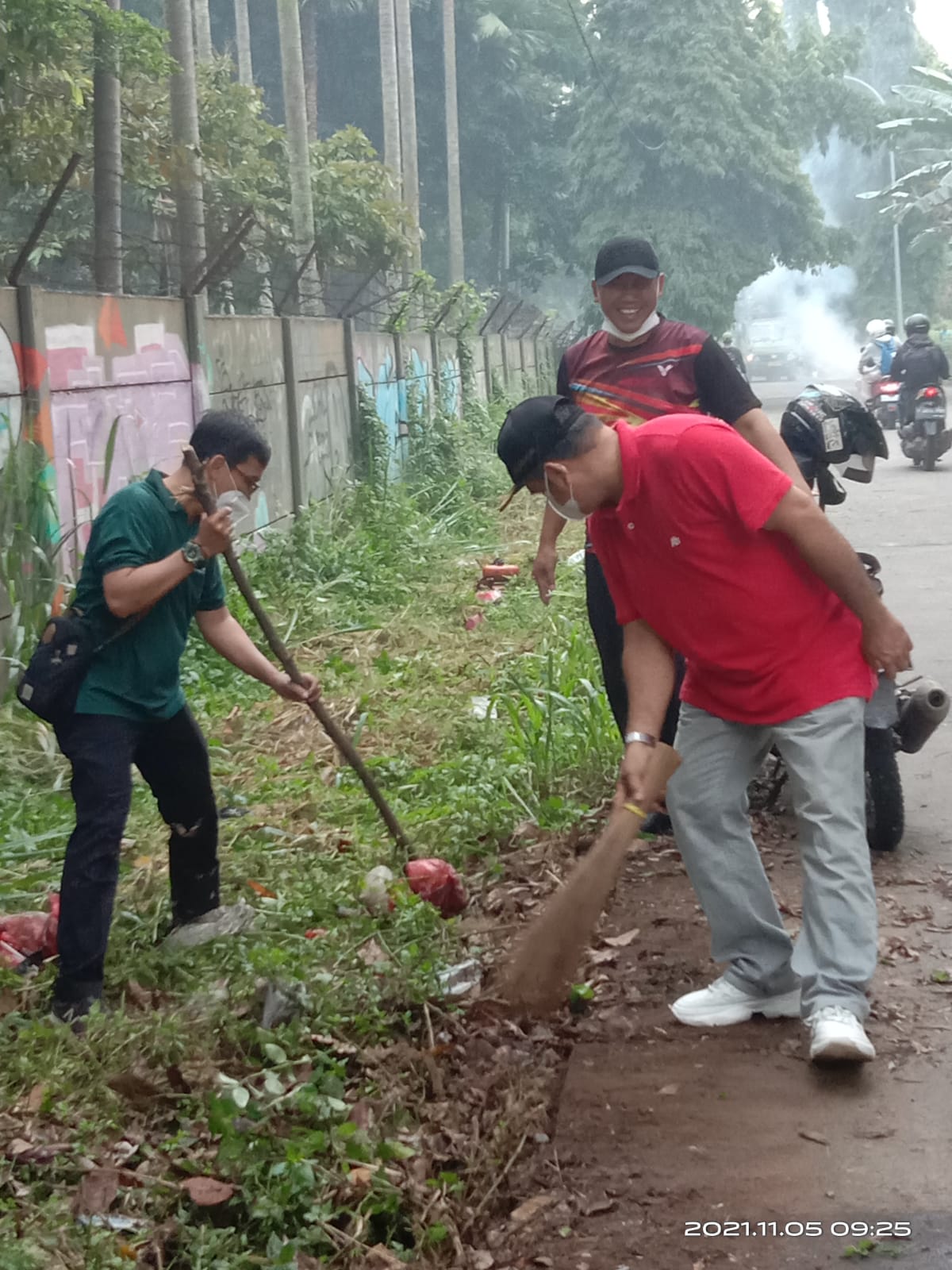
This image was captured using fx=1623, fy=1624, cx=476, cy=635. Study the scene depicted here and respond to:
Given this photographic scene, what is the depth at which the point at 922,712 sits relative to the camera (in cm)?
542

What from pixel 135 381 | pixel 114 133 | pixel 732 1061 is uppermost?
pixel 114 133

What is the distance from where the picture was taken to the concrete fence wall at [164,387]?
7742 millimetres

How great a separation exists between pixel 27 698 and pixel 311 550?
7.20 m

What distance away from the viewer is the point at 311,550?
11.2 m

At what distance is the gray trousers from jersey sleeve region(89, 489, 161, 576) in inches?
57.2

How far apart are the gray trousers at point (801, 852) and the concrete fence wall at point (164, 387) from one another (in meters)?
4.29

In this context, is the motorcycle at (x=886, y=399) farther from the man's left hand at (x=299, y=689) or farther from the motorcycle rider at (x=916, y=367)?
the man's left hand at (x=299, y=689)

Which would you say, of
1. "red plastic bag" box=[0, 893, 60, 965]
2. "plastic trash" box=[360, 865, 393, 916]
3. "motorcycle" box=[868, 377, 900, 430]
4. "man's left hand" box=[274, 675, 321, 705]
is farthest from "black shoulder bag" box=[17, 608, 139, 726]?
"motorcycle" box=[868, 377, 900, 430]

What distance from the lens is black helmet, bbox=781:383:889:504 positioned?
580cm

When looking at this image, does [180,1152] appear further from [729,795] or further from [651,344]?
[651,344]

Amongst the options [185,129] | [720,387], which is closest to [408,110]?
[185,129]

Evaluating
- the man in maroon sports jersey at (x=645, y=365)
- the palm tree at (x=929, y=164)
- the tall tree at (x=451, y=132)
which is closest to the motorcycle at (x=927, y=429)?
the man in maroon sports jersey at (x=645, y=365)

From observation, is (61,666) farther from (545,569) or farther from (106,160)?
(106,160)

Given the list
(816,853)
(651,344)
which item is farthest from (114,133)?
(816,853)
